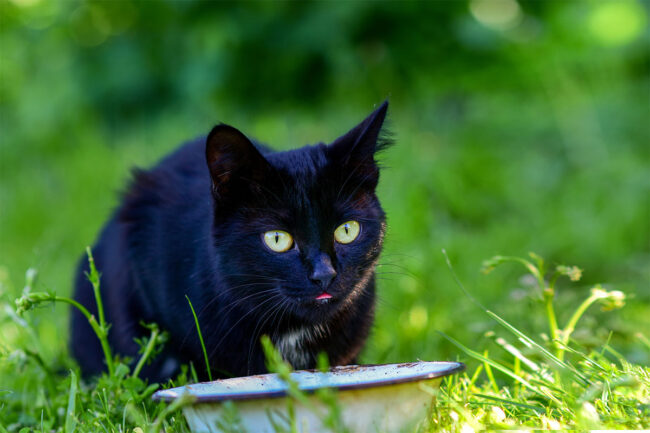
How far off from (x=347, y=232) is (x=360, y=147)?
0.26 metres

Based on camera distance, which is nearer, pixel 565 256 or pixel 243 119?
pixel 565 256

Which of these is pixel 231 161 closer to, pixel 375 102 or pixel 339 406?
pixel 339 406

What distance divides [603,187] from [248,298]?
3463 millimetres

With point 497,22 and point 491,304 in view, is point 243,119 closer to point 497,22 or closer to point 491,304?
point 497,22

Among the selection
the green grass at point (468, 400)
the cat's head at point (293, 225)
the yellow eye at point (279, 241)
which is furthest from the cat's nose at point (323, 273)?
the green grass at point (468, 400)

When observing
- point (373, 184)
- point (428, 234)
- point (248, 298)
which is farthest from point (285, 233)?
point (428, 234)

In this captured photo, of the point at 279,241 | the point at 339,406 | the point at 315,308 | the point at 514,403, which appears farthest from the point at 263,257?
the point at 514,403

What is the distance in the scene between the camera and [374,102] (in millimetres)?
5406

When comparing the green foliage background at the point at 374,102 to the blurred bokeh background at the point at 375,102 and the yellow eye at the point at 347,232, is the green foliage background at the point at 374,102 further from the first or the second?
the yellow eye at the point at 347,232

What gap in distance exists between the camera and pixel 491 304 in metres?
2.89

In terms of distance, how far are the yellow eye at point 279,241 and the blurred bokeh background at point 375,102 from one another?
215 cm

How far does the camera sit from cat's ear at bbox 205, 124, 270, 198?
5.63ft

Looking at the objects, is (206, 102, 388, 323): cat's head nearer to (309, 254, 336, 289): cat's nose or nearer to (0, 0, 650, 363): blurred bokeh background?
(309, 254, 336, 289): cat's nose

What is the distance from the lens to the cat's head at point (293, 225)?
5.64 ft
